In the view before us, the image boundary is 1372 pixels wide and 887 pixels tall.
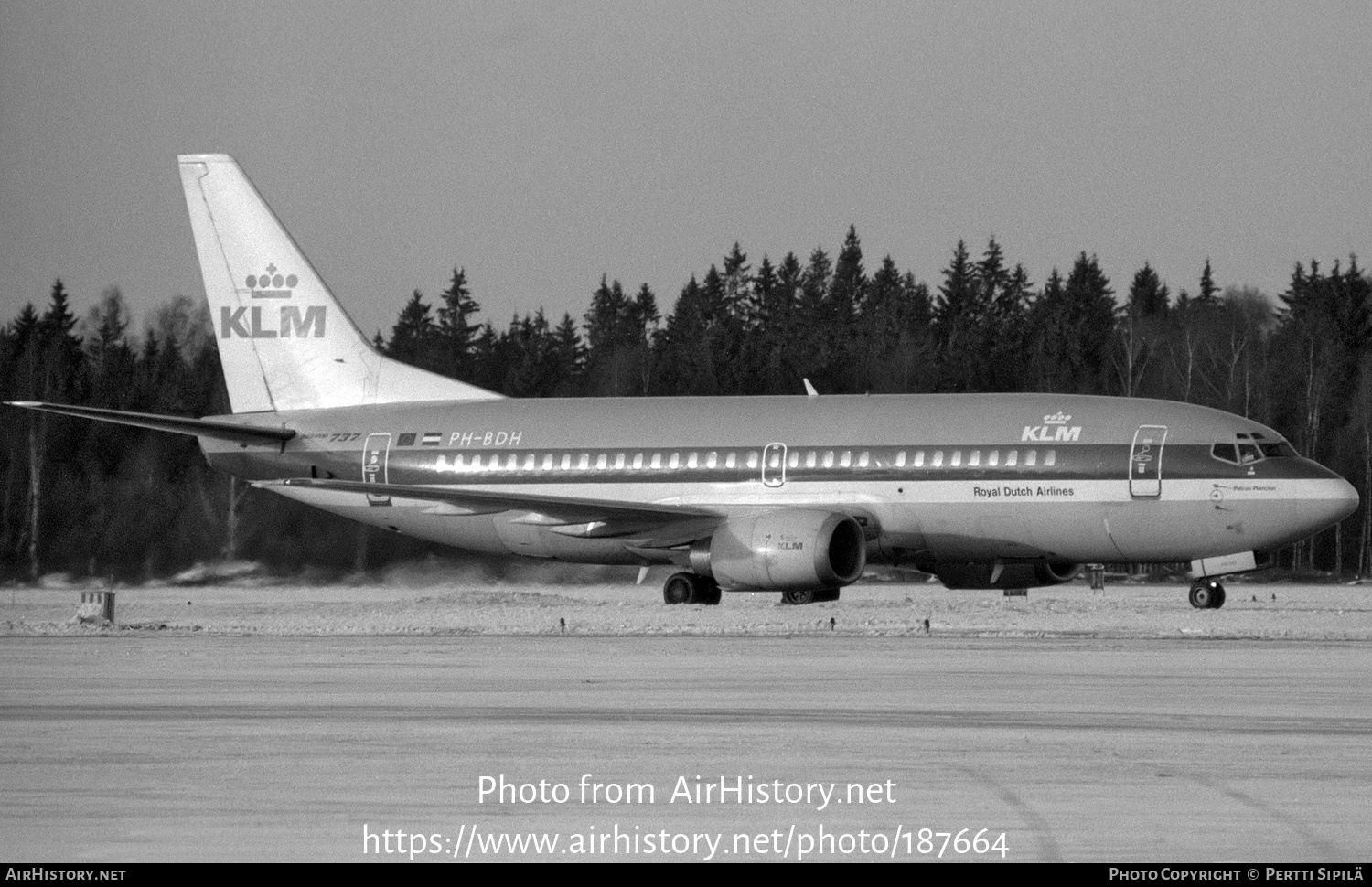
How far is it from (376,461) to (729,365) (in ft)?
154

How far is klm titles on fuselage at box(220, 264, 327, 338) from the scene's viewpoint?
122 feet

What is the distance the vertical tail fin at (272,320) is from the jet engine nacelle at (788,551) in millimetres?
7860

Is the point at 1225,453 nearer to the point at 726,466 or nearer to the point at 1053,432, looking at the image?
the point at 1053,432

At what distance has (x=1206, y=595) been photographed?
1202 inches

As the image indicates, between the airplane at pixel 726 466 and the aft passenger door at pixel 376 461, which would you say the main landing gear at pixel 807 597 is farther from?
the aft passenger door at pixel 376 461

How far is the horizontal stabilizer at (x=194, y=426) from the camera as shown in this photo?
32.6 m

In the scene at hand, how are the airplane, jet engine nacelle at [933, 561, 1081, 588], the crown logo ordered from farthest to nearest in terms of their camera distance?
1. the crown logo
2. jet engine nacelle at [933, 561, 1081, 588]
3. the airplane

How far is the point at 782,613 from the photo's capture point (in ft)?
105

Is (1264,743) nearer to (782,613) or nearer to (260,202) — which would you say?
(782,613)

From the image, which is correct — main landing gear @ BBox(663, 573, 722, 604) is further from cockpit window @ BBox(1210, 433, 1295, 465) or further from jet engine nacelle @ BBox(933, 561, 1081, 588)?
cockpit window @ BBox(1210, 433, 1295, 465)

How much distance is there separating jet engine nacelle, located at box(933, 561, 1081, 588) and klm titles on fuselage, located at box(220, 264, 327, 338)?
12.7 m

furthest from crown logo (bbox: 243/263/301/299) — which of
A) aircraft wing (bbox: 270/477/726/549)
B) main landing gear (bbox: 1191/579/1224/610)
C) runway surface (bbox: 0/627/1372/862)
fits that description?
main landing gear (bbox: 1191/579/1224/610)

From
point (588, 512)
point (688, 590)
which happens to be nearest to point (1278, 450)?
point (688, 590)

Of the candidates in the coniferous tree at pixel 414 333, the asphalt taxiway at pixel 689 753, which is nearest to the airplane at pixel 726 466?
the asphalt taxiway at pixel 689 753
